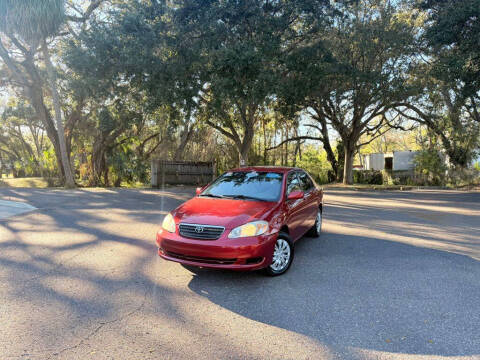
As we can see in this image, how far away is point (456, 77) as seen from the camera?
14.1 meters

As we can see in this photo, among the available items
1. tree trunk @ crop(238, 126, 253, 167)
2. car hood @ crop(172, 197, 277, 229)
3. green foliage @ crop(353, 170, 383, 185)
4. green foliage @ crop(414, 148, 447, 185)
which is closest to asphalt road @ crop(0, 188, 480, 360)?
car hood @ crop(172, 197, 277, 229)

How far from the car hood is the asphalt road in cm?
82

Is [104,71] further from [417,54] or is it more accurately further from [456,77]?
[417,54]

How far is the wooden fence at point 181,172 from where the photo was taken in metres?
19.1

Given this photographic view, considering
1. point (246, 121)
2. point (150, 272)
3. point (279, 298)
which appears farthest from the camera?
point (246, 121)

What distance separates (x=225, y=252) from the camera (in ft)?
13.9

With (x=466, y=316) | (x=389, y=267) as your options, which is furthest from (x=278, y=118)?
(x=466, y=316)

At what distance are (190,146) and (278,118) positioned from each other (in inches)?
465

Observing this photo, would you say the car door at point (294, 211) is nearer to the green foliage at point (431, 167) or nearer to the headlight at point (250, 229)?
the headlight at point (250, 229)

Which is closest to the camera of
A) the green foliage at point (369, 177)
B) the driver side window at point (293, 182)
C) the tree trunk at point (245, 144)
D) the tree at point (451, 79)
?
the driver side window at point (293, 182)

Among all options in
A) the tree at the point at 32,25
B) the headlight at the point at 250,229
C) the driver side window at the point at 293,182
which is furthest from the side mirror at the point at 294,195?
the tree at the point at 32,25

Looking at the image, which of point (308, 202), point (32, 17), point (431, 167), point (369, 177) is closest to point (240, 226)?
point (308, 202)

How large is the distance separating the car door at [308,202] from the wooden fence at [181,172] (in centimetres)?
1340

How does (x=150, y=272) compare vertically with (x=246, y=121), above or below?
below
